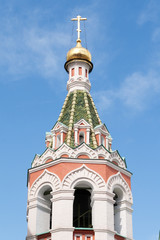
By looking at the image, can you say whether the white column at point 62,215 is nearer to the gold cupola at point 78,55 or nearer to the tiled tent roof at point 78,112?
the tiled tent roof at point 78,112

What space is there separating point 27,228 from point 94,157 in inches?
154

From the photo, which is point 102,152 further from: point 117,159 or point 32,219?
point 32,219

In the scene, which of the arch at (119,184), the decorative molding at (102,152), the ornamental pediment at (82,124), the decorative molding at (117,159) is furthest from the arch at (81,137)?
the arch at (119,184)

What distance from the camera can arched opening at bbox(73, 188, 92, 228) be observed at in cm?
1872

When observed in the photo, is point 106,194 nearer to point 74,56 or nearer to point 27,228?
point 27,228

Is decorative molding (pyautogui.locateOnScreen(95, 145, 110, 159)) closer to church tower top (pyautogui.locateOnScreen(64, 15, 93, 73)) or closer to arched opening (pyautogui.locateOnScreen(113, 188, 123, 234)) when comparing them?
arched opening (pyautogui.locateOnScreen(113, 188, 123, 234))

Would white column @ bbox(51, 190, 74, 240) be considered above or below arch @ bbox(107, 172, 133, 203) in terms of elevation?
below

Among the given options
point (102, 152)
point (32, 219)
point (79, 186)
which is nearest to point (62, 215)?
point (32, 219)

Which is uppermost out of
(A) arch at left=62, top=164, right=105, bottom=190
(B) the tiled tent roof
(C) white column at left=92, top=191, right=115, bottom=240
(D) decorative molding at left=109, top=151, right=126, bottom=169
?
(B) the tiled tent roof

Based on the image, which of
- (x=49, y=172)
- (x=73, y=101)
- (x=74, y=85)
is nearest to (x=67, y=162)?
(x=49, y=172)

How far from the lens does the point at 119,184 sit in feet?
62.0

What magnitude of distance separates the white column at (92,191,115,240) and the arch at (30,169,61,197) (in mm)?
1595

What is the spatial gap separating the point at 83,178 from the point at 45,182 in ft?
5.36

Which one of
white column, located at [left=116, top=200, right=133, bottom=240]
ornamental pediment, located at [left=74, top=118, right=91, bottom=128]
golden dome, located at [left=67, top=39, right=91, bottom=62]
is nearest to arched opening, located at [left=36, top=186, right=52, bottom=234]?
white column, located at [left=116, top=200, right=133, bottom=240]
